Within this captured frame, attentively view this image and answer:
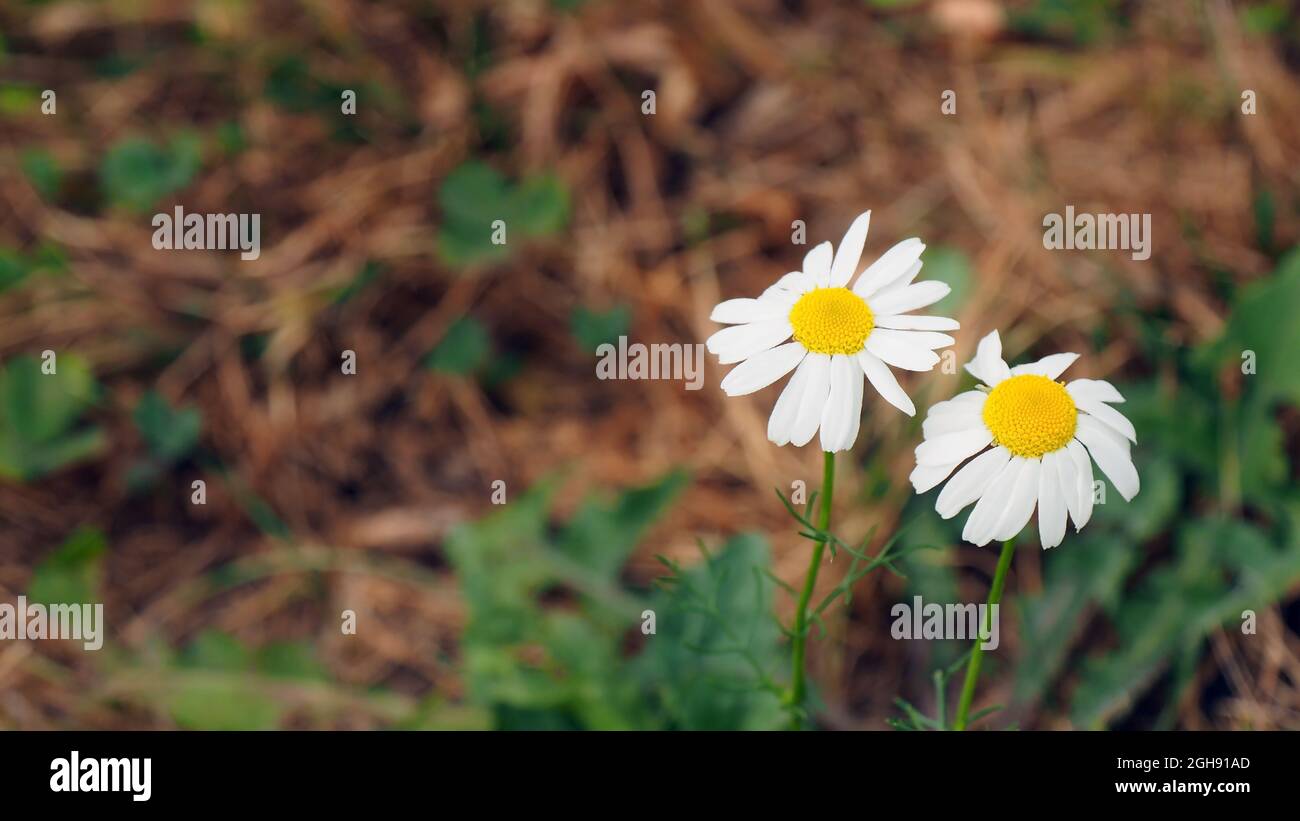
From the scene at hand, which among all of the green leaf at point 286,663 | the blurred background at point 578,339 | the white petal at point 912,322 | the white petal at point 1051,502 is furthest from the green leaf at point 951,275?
the green leaf at point 286,663

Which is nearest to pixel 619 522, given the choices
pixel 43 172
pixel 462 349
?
pixel 462 349

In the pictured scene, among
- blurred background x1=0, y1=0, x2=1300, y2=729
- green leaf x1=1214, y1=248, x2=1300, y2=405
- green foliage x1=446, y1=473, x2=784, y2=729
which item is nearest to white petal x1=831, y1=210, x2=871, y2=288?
green foliage x1=446, y1=473, x2=784, y2=729

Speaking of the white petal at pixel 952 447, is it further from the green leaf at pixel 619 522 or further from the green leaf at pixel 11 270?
the green leaf at pixel 11 270

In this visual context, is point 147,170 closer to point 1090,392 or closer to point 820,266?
point 820,266

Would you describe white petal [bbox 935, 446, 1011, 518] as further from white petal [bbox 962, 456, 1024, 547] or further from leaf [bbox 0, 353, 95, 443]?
leaf [bbox 0, 353, 95, 443]

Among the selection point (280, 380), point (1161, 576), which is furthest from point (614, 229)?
point (1161, 576)
